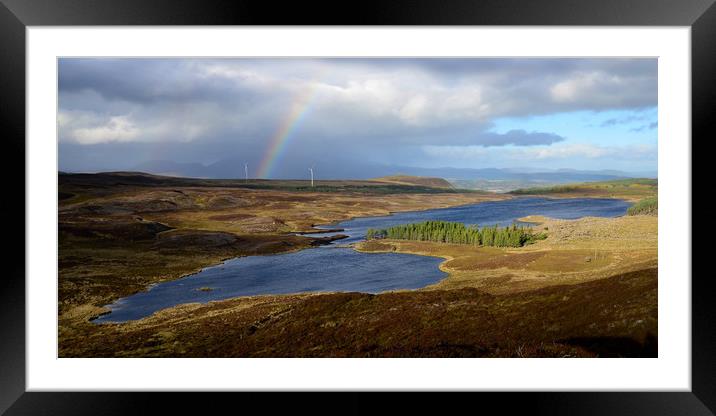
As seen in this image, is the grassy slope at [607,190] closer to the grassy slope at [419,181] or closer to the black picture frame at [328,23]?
the grassy slope at [419,181]

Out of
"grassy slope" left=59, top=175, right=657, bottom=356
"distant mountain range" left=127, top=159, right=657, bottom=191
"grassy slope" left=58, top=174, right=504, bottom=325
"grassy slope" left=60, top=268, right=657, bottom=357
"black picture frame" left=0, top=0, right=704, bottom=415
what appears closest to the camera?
"black picture frame" left=0, top=0, right=704, bottom=415

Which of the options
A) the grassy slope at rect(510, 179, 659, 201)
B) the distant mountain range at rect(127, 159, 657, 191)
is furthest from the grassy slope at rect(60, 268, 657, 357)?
the distant mountain range at rect(127, 159, 657, 191)

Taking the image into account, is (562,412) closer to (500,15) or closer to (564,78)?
(500,15)

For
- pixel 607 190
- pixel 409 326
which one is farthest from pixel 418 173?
pixel 607 190

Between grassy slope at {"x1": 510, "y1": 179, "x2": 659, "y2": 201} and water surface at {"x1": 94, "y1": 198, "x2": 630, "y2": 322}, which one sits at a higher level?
grassy slope at {"x1": 510, "y1": 179, "x2": 659, "y2": 201}

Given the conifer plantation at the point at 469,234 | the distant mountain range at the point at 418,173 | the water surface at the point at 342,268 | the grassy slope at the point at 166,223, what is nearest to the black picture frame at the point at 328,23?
the grassy slope at the point at 166,223

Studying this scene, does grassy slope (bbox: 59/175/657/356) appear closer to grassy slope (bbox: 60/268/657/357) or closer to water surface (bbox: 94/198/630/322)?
grassy slope (bbox: 60/268/657/357)

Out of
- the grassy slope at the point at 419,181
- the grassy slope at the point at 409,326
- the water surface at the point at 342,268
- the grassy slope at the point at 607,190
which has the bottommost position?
the grassy slope at the point at 409,326
